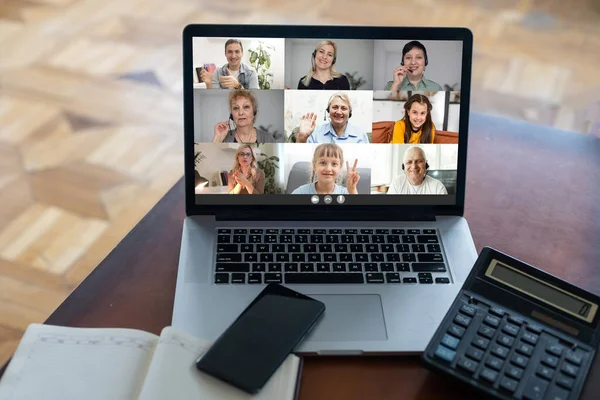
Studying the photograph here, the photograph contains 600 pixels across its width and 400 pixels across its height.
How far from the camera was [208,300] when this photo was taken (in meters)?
0.72

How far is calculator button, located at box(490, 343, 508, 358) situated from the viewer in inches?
25.2

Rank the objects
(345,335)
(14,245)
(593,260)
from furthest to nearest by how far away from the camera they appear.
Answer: (14,245), (593,260), (345,335)

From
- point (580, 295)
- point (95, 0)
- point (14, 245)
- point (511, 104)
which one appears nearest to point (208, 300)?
point (580, 295)

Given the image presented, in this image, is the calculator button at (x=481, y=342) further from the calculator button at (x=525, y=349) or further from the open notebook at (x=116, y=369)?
the open notebook at (x=116, y=369)

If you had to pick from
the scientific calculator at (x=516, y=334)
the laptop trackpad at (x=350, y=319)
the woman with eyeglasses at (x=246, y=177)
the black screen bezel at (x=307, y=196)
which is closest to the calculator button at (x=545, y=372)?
the scientific calculator at (x=516, y=334)

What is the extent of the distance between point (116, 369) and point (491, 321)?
33 cm

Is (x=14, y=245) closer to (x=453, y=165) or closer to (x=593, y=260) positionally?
(x=453, y=165)

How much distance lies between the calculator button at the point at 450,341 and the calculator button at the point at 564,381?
9 cm

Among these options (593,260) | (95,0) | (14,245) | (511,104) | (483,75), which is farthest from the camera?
(95,0)

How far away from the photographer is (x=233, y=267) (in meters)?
0.76

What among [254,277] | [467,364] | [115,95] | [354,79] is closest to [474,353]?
[467,364]

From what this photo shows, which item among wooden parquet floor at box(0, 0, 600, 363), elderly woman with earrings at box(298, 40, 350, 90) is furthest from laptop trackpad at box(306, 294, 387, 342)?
wooden parquet floor at box(0, 0, 600, 363)

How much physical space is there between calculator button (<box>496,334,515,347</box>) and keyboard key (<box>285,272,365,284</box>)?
0.50ft

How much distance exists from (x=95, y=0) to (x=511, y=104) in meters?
1.30
